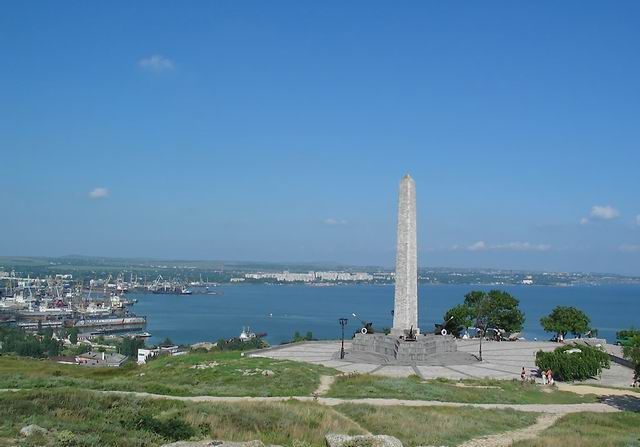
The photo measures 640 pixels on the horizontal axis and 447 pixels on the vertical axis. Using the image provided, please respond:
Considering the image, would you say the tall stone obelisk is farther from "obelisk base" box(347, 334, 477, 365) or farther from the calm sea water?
the calm sea water

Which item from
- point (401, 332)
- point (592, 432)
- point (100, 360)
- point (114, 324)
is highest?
point (401, 332)

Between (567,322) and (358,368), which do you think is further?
(567,322)

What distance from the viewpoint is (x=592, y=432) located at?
46.9 ft

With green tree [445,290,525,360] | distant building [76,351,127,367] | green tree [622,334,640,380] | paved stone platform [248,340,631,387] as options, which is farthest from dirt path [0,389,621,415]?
distant building [76,351,127,367]

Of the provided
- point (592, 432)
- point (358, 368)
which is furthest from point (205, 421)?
point (358, 368)

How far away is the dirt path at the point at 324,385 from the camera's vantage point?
20.0 metres

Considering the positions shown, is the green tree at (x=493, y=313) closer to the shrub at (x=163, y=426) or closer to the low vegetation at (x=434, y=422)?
the low vegetation at (x=434, y=422)

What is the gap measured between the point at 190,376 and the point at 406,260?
13712 mm

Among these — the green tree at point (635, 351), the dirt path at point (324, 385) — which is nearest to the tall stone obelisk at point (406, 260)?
the dirt path at point (324, 385)

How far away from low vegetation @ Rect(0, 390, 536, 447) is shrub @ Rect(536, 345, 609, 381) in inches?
407

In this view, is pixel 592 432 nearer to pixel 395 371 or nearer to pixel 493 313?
pixel 395 371

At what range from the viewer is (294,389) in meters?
20.3

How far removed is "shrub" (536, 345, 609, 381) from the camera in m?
25.5

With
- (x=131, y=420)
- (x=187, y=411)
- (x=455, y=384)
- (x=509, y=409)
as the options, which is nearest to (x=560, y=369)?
(x=455, y=384)
